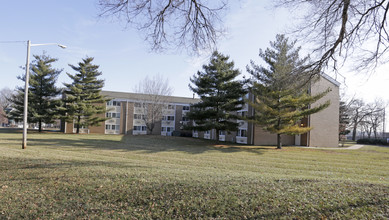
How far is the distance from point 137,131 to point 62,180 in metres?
41.5

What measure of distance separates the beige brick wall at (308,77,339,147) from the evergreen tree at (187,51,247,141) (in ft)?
34.5

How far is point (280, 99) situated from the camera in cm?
2200

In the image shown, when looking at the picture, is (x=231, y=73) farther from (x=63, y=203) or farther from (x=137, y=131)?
(x=137, y=131)

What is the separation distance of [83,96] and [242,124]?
2313 centimetres

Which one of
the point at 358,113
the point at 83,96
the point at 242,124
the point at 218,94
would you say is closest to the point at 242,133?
the point at 242,124

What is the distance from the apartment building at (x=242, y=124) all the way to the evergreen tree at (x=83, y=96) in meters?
2.69

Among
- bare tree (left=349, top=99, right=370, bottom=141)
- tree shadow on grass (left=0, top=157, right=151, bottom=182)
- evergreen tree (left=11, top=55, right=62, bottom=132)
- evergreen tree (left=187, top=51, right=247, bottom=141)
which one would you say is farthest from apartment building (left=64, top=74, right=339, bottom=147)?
bare tree (left=349, top=99, right=370, bottom=141)

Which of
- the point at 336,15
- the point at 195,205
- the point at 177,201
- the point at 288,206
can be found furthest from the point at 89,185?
the point at 336,15

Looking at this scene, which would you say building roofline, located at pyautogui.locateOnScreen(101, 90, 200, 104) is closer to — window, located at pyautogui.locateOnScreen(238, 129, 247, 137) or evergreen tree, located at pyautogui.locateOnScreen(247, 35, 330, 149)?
window, located at pyautogui.locateOnScreen(238, 129, 247, 137)

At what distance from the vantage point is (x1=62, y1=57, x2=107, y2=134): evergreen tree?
34531 mm

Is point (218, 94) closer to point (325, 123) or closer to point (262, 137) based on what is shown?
point (262, 137)

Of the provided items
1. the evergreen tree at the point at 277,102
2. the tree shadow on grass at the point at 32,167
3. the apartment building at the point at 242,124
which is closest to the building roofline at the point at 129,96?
the apartment building at the point at 242,124

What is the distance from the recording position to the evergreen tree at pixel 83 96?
113ft

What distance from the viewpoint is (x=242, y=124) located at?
29641 millimetres
